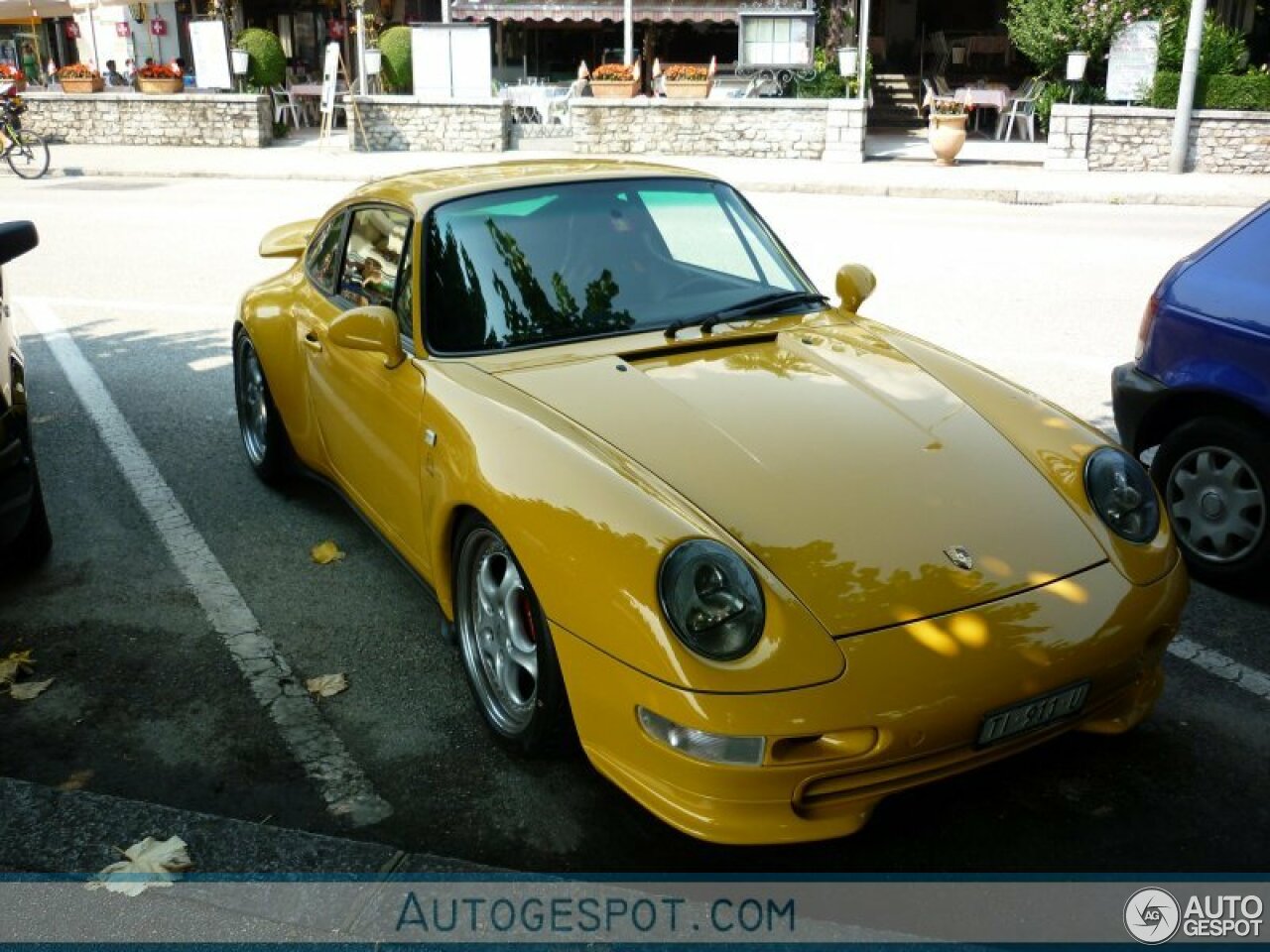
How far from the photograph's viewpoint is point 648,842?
10.1ft

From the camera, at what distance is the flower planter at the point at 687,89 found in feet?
70.6

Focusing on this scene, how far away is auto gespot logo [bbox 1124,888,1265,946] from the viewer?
2.74m

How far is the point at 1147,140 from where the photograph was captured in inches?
719

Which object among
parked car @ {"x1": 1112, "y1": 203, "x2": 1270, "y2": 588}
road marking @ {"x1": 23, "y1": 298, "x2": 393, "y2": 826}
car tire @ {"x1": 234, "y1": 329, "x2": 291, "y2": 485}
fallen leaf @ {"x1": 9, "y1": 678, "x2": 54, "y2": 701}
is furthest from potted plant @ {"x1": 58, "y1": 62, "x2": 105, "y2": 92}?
parked car @ {"x1": 1112, "y1": 203, "x2": 1270, "y2": 588}

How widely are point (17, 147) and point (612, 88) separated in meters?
9.45

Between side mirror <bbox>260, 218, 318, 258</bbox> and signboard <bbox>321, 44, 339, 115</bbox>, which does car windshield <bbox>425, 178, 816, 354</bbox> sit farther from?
signboard <bbox>321, 44, 339, 115</bbox>

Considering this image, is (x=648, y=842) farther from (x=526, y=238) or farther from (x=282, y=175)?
(x=282, y=175)

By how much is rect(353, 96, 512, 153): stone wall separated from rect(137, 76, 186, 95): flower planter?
14.3ft

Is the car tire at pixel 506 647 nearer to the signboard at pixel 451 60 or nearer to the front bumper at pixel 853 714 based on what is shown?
the front bumper at pixel 853 714

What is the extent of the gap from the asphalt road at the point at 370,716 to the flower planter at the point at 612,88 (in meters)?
14.7

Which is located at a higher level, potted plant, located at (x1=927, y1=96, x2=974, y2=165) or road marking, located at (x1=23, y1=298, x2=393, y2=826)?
potted plant, located at (x1=927, y1=96, x2=974, y2=165)

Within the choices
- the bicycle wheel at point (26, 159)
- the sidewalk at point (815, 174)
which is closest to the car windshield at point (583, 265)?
the sidewalk at point (815, 174)

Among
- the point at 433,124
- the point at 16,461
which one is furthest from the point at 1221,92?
the point at 16,461

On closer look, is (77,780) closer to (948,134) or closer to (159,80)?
(948,134)
